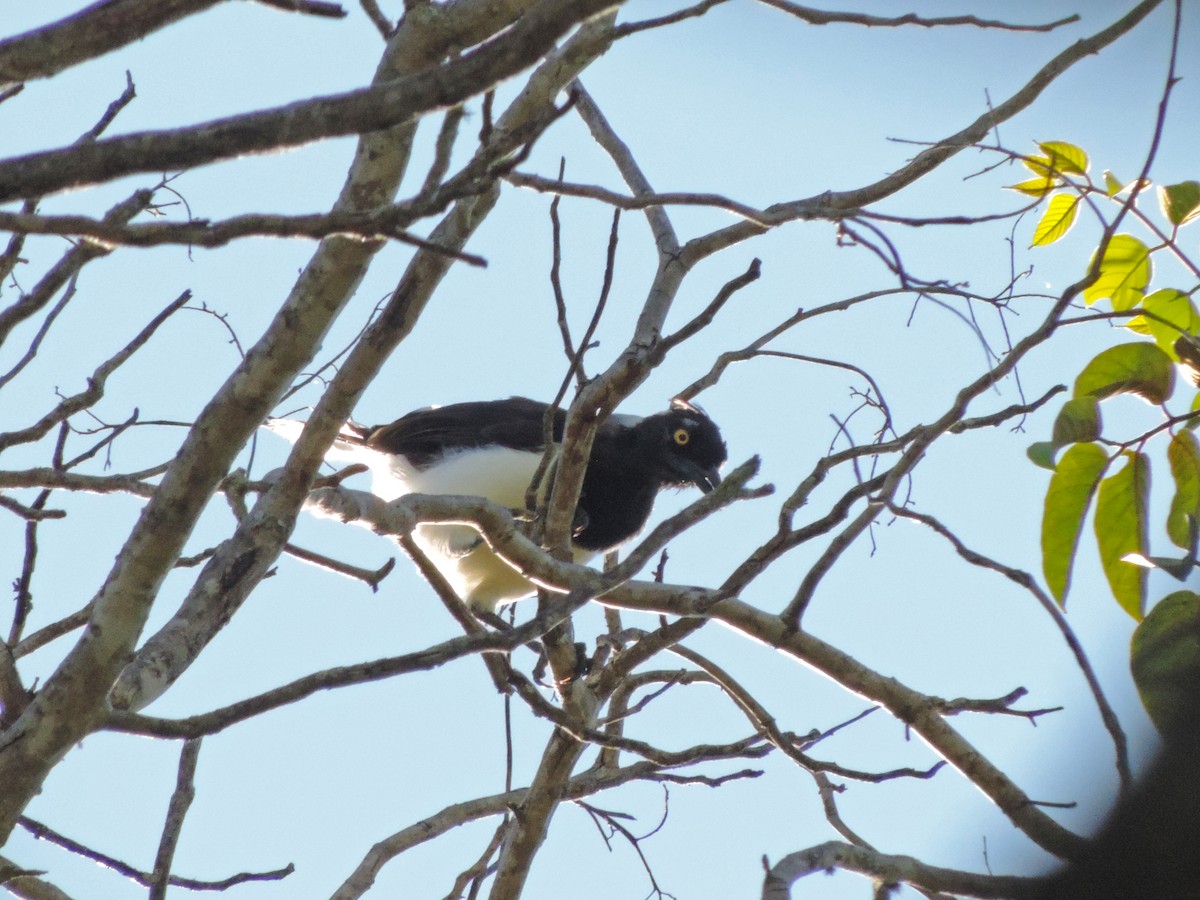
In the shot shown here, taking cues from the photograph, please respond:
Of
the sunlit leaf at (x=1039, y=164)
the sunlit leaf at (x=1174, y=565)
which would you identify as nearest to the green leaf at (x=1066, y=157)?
the sunlit leaf at (x=1039, y=164)

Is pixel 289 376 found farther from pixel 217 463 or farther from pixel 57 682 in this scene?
pixel 57 682

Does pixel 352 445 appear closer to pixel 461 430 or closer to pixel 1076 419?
pixel 461 430

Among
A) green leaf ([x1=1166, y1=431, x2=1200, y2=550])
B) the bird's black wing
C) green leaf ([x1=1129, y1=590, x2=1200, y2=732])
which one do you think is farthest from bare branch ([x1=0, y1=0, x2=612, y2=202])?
the bird's black wing

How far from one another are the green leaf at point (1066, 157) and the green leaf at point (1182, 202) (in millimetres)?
428

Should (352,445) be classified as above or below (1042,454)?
above

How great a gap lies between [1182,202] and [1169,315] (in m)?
0.36

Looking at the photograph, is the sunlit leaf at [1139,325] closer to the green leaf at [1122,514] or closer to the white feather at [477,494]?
the green leaf at [1122,514]

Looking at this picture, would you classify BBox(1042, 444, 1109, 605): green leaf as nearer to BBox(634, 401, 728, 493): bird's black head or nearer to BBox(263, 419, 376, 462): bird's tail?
BBox(634, 401, 728, 493): bird's black head

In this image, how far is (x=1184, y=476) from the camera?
13.0 feet

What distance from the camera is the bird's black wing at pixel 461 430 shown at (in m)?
7.57

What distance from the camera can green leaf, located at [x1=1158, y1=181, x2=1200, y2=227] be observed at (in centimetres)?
412

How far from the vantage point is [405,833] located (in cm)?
524

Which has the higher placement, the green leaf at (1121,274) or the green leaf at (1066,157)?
the green leaf at (1066,157)

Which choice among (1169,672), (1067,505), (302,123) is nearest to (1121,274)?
(1067,505)
